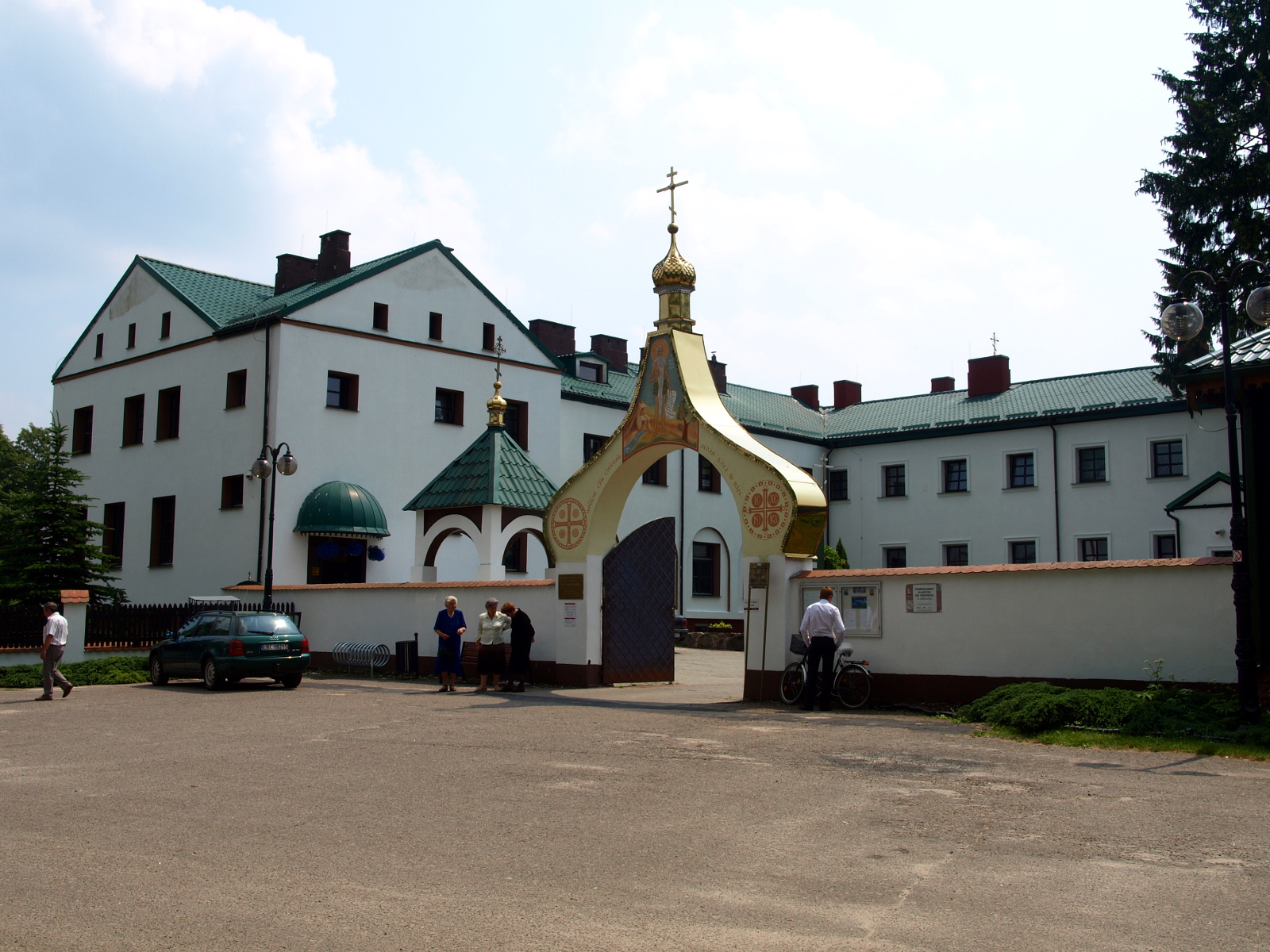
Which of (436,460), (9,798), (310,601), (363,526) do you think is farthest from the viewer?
(436,460)

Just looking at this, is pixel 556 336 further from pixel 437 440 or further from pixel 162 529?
pixel 162 529

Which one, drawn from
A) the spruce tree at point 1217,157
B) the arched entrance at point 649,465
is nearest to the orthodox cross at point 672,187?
the arched entrance at point 649,465

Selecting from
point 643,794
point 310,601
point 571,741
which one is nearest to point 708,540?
point 310,601

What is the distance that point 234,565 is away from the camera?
3200 cm

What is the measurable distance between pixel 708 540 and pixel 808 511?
26.4 m

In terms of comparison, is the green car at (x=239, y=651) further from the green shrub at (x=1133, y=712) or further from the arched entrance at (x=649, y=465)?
the green shrub at (x=1133, y=712)

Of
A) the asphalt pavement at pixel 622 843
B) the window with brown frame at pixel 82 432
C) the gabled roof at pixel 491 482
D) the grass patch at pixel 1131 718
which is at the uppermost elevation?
the window with brown frame at pixel 82 432

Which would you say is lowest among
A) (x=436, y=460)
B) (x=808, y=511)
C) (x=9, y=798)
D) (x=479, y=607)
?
(x=9, y=798)

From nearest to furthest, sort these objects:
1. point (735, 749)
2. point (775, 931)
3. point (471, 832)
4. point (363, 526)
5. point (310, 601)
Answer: point (775, 931) < point (471, 832) < point (735, 749) < point (310, 601) < point (363, 526)

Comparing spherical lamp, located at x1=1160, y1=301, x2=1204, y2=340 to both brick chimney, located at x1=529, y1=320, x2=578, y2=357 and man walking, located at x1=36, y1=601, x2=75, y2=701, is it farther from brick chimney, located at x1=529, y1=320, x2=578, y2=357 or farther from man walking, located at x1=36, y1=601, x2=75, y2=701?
brick chimney, located at x1=529, y1=320, x2=578, y2=357

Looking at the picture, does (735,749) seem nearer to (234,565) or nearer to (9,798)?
(9,798)

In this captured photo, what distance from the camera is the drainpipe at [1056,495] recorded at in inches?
1642

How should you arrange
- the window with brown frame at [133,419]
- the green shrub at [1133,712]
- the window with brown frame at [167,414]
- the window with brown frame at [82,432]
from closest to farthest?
the green shrub at [1133,712], the window with brown frame at [167,414], the window with brown frame at [133,419], the window with brown frame at [82,432]

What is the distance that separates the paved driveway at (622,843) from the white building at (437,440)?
51.6 feet
